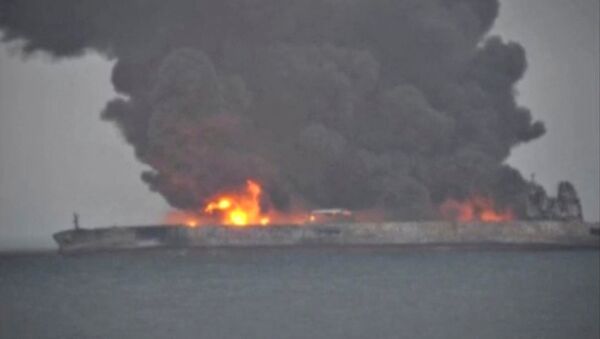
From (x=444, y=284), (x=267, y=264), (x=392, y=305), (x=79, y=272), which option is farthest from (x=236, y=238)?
(x=392, y=305)

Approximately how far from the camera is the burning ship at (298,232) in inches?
4021

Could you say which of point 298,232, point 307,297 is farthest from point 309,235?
point 307,297

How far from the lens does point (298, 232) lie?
104 metres

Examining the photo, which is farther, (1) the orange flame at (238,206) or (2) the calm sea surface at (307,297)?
(1) the orange flame at (238,206)

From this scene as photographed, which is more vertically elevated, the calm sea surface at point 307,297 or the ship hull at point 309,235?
the ship hull at point 309,235

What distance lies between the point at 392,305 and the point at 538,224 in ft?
163

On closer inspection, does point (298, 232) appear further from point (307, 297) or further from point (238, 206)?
point (307, 297)

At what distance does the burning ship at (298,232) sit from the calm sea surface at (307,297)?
1.87 m

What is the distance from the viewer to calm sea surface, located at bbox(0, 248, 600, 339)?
52625 mm

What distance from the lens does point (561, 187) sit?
11275 cm

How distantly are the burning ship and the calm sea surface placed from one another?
187cm

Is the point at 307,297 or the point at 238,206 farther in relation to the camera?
the point at 238,206

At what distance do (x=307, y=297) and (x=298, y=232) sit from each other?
37969mm

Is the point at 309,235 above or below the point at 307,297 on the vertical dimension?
above
